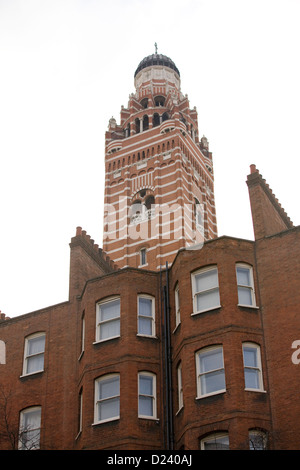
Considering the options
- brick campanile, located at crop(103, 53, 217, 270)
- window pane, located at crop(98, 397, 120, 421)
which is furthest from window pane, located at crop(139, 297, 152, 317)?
brick campanile, located at crop(103, 53, 217, 270)

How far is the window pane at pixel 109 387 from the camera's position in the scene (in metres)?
30.6

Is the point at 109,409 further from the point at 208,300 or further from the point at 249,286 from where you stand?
the point at 249,286

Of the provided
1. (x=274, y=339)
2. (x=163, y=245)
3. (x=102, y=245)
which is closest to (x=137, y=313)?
(x=274, y=339)

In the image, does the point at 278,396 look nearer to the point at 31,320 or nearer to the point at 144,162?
the point at 31,320

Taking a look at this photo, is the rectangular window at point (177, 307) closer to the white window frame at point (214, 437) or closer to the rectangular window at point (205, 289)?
the rectangular window at point (205, 289)

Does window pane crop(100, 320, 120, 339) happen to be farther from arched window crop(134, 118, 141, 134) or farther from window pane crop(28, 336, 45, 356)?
arched window crop(134, 118, 141, 134)

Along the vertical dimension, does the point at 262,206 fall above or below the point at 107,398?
above

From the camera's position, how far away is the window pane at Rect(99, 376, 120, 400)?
30.6 meters

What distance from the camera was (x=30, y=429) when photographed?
108ft

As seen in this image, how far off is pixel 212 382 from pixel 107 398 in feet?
14.0

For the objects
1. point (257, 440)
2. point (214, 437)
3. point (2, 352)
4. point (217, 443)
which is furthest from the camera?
point (2, 352)

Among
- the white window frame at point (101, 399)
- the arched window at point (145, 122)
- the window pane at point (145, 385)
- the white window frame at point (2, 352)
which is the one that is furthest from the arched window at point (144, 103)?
the window pane at point (145, 385)

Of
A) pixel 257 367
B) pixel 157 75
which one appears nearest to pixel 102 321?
pixel 257 367

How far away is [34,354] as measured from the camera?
35.3 metres
